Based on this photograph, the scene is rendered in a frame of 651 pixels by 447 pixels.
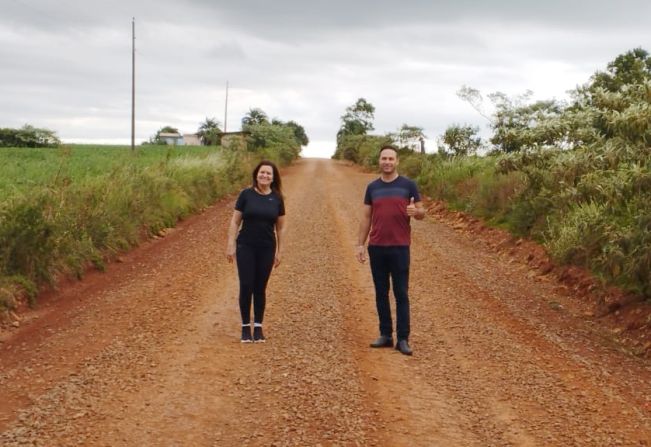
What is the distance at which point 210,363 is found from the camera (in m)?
6.76

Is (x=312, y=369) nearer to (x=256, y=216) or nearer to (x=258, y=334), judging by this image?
(x=258, y=334)

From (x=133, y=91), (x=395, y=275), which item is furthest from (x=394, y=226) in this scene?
(x=133, y=91)

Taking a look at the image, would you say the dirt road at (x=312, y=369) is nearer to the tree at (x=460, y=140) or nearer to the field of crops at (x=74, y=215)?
the field of crops at (x=74, y=215)

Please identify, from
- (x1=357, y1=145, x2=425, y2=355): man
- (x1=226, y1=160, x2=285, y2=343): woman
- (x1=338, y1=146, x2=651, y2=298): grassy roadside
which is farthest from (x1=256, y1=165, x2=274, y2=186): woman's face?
(x1=338, y1=146, x2=651, y2=298): grassy roadside

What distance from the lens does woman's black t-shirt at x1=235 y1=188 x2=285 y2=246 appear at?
7621 millimetres

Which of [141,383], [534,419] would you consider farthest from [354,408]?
[141,383]

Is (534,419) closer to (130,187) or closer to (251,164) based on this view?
(130,187)

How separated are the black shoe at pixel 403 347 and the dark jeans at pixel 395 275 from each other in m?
0.05

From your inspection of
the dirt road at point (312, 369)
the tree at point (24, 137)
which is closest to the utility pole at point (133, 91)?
the tree at point (24, 137)

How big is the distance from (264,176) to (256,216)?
0.41 metres

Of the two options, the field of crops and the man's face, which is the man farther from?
the field of crops

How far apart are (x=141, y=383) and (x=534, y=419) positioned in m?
3.05

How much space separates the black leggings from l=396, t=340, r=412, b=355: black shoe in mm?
1411

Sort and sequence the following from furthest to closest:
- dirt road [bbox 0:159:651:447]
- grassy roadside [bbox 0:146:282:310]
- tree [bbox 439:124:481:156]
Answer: tree [bbox 439:124:481:156] → grassy roadside [bbox 0:146:282:310] → dirt road [bbox 0:159:651:447]
